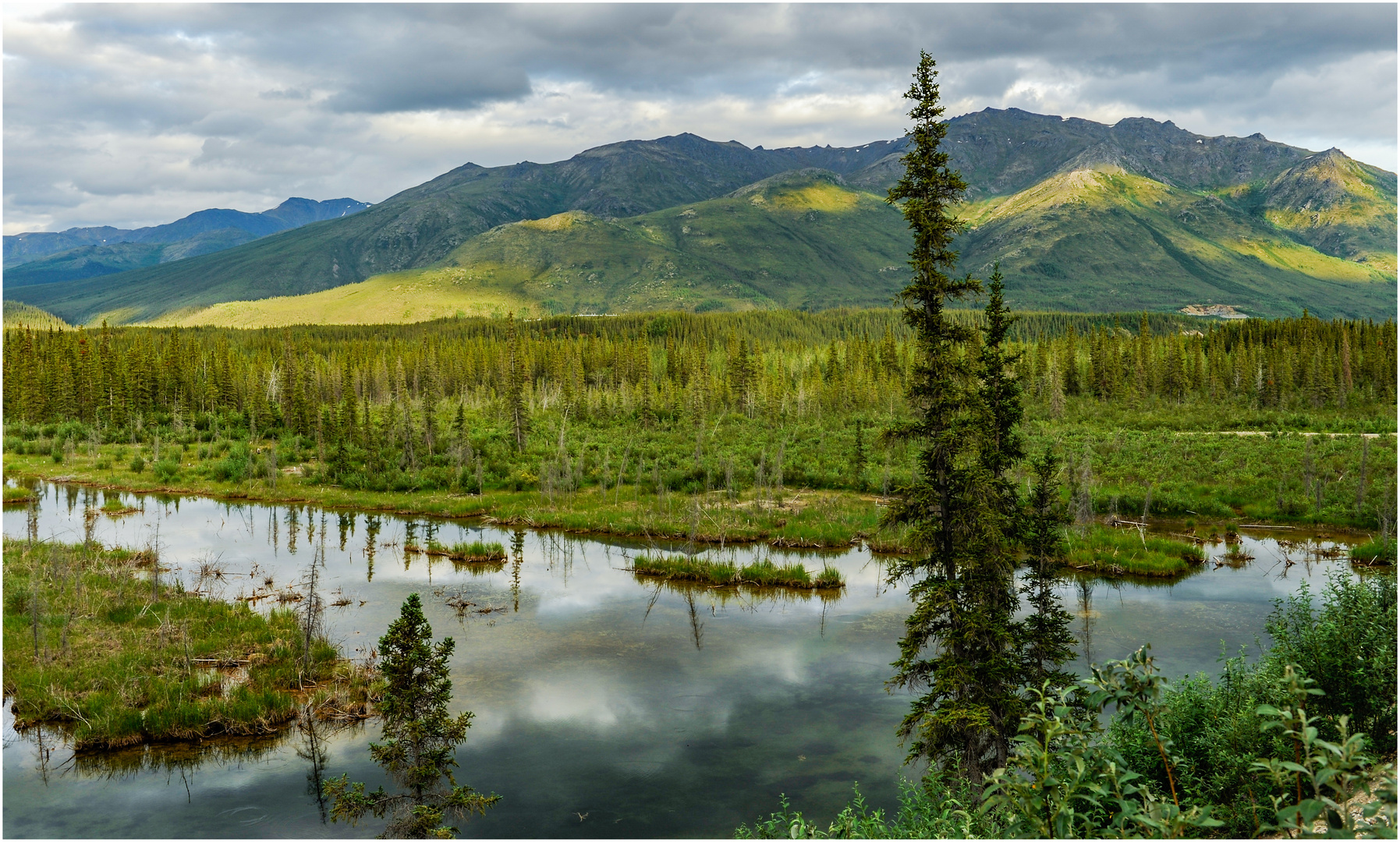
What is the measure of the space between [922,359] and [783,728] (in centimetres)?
1065

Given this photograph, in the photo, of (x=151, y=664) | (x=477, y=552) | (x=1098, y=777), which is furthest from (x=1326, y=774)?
(x=477, y=552)

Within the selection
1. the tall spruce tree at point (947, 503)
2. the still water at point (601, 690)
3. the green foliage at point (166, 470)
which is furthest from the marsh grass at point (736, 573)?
the green foliage at point (166, 470)

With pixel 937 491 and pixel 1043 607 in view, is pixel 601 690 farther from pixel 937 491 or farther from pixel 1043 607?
pixel 1043 607

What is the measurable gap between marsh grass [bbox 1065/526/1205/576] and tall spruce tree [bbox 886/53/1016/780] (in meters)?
21.8

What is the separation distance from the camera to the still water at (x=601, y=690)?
18688 millimetres

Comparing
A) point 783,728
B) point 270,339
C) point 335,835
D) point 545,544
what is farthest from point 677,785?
point 270,339

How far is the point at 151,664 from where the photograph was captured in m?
25.0

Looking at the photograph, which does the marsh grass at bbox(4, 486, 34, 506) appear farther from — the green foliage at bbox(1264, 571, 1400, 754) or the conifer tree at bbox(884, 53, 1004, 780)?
the green foliage at bbox(1264, 571, 1400, 754)

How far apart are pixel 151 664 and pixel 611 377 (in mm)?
123122

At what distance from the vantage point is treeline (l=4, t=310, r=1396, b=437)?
9538cm

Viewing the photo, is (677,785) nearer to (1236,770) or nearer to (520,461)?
(1236,770)

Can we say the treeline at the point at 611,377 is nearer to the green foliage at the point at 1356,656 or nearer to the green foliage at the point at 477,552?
the green foliage at the point at 477,552

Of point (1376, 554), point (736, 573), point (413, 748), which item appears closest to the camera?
point (413, 748)

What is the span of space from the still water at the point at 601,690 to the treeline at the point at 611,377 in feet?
124
